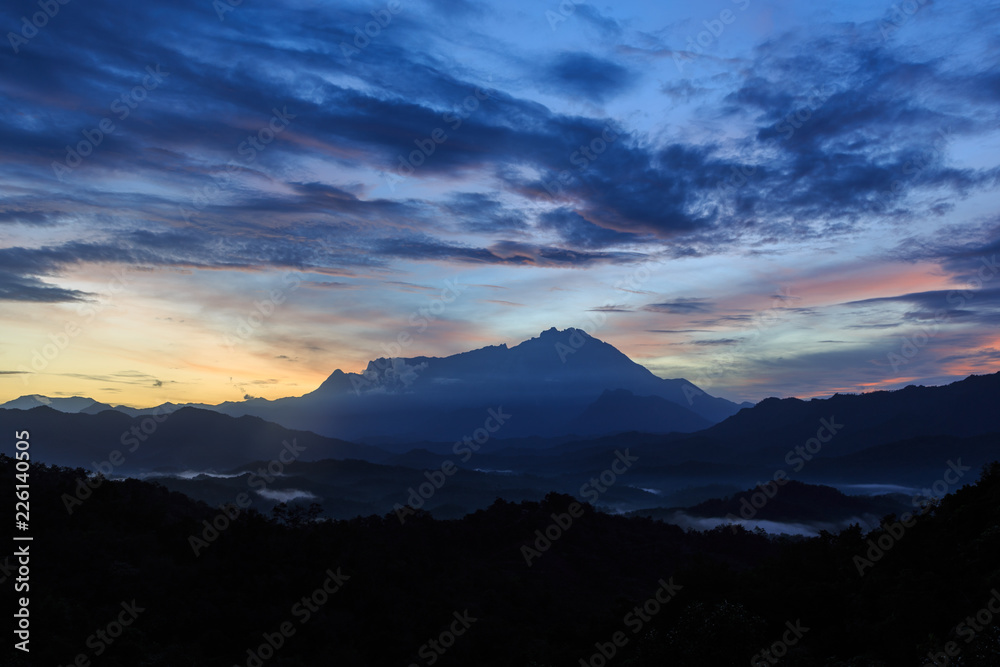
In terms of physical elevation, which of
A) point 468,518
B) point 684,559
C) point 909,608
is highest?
point 909,608

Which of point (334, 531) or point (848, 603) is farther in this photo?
point (334, 531)

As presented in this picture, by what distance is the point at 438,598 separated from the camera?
58406mm

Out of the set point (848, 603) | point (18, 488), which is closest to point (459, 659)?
point (848, 603)

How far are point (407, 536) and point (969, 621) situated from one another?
65182 mm

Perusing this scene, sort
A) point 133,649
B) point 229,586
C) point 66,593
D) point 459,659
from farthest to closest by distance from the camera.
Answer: point 229,586 → point 66,593 → point 459,659 → point 133,649

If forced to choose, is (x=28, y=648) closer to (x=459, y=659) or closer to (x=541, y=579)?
(x=459, y=659)

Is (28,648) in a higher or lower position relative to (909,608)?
lower

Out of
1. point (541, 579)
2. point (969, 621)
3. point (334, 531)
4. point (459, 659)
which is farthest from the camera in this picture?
point (541, 579)

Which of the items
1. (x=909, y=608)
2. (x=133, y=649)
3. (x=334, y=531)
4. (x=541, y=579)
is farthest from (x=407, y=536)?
(x=909, y=608)

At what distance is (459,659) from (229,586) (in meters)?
22.9

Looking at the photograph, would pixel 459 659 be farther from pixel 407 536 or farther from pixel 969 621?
pixel 407 536

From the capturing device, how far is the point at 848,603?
35.5 meters

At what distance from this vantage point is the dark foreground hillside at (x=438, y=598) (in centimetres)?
2970

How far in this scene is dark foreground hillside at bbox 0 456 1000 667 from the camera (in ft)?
97.5
